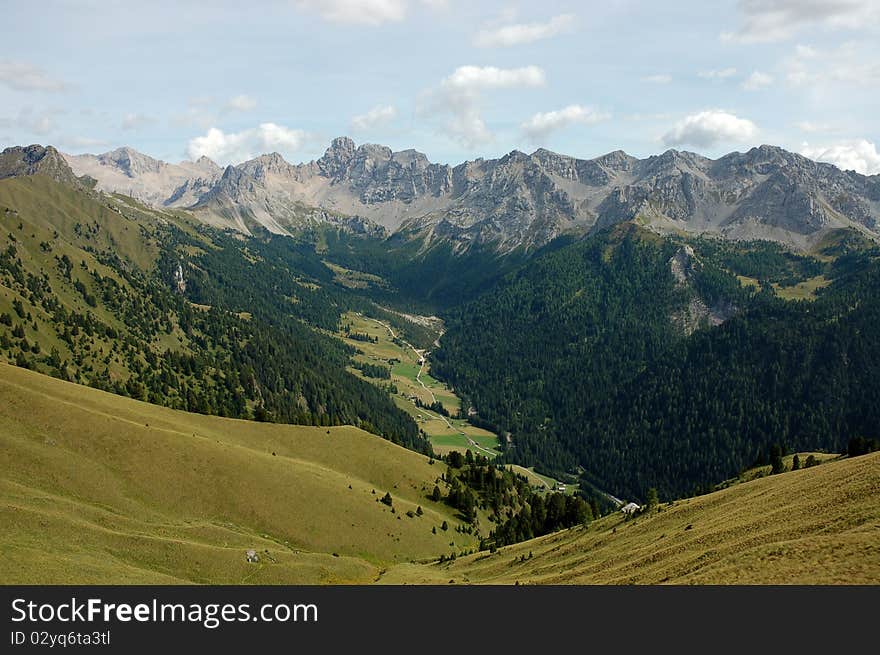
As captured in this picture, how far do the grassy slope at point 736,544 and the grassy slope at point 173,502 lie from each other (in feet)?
70.4

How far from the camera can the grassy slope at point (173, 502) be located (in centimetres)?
Result: 7869

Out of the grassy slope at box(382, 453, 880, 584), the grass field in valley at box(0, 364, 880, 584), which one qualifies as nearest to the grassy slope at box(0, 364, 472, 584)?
the grass field in valley at box(0, 364, 880, 584)

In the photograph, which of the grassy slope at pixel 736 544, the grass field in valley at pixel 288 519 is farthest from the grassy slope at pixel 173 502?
the grassy slope at pixel 736 544

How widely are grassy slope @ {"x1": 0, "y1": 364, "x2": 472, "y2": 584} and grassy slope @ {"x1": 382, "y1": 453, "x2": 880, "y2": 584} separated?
21.5m

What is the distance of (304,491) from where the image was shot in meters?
125

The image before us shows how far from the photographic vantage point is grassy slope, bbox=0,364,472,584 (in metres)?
78.7

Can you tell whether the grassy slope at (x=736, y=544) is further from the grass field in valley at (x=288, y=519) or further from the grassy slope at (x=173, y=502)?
the grassy slope at (x=173, y=502)

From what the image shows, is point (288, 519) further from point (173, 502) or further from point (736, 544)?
point (736, 544)
